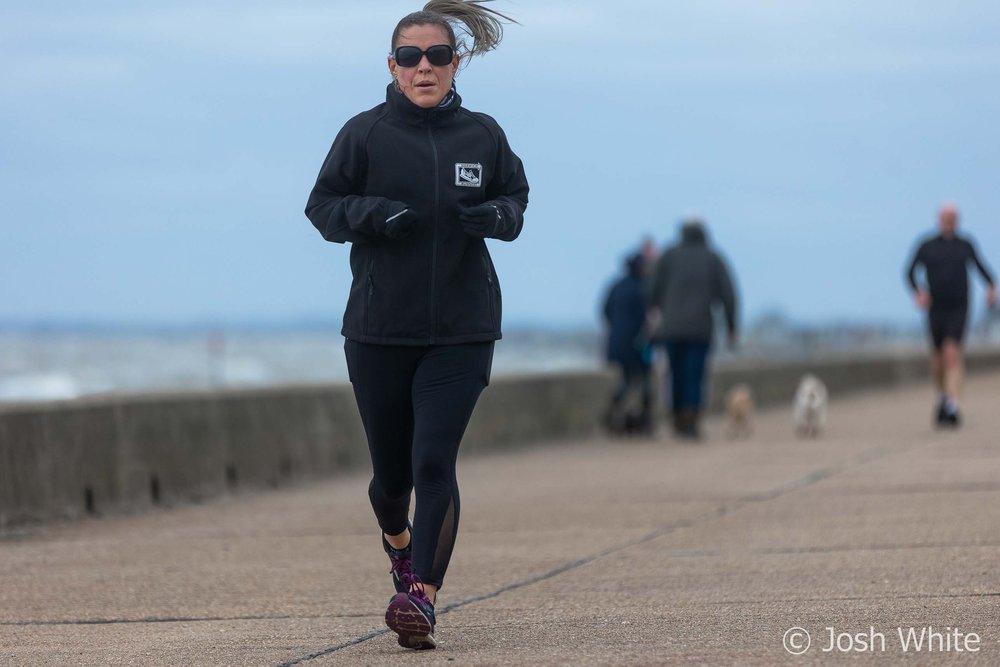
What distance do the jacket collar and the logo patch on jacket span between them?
0.18m

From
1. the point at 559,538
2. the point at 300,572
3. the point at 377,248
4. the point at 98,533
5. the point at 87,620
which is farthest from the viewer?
the point at 98,533

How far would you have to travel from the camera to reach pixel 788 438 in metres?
17.8

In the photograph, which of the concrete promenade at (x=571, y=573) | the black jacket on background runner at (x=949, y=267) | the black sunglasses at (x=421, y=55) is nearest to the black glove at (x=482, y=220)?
the black sunglasses at (x=421, y=55)

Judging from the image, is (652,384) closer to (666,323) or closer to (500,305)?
(666,323)

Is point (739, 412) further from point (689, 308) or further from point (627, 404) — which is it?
point (689, 308)

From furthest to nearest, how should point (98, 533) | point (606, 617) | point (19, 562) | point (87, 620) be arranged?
point (98, 533)
point (19, 562)
point (87, 620)
point (606, 617)

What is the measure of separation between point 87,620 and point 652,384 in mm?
12617

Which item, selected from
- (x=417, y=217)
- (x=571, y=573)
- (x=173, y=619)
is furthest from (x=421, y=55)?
(x=571, y=573)

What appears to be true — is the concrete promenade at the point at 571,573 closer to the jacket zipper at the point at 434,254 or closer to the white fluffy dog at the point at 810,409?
the jacket zipper at the point at 434,254

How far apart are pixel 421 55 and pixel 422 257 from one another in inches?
25.1

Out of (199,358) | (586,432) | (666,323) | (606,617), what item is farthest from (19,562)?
(199,358)

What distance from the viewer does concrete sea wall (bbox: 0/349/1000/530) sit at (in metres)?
10.4

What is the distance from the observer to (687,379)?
17.5 m

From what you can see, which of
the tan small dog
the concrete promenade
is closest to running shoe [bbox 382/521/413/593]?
the concrete promenade
